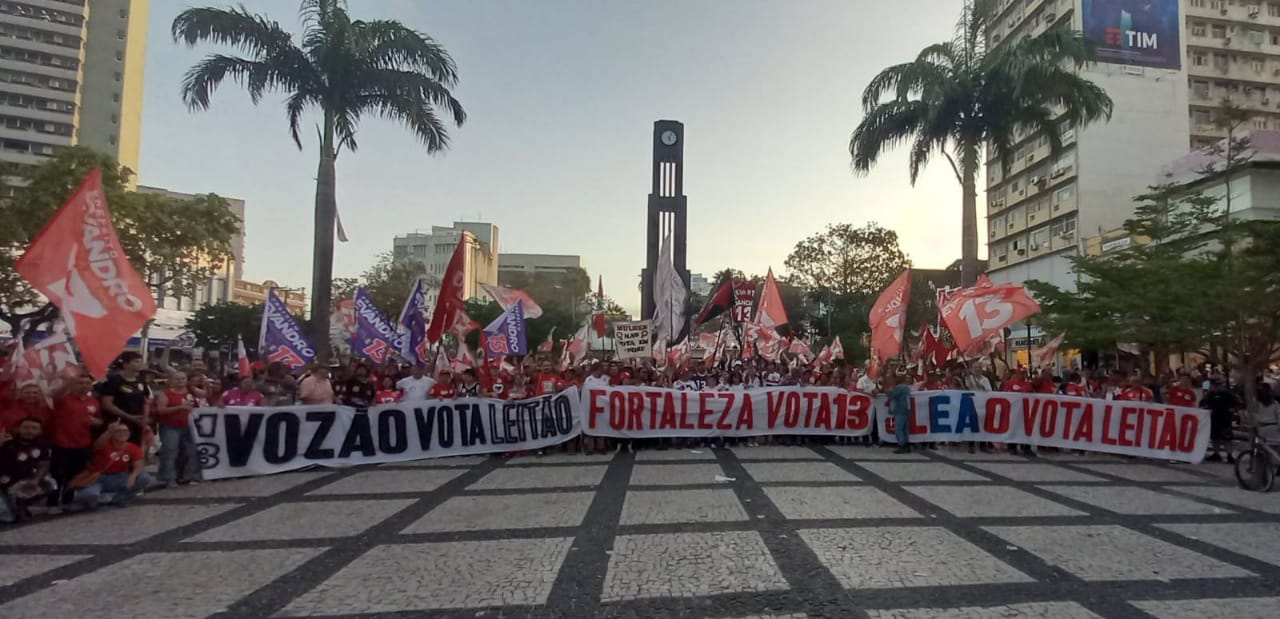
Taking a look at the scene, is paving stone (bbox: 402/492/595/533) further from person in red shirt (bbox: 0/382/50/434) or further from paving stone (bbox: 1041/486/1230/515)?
paving stone (bbox: 1041/486/1230/515)

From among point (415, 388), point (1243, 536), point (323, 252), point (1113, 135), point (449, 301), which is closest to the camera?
point (1243, 536)

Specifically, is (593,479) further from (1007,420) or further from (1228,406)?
(1228,406)

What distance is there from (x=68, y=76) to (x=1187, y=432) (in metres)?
97.7

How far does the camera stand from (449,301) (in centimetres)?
1445

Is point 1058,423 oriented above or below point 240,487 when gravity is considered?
above

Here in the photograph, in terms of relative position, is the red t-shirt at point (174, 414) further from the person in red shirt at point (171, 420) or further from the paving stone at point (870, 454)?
the paving stone at point (870, 454)

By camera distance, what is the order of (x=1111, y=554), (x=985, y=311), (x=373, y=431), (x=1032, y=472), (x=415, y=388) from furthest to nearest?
(x=985, y=311) → (x=415, y=388) → (x=373, y=431) → (x=1032, y=472) → (x=1111, y=554)

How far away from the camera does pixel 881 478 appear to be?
10180mm

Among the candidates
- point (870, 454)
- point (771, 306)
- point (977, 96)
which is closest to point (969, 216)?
point (977, 96)

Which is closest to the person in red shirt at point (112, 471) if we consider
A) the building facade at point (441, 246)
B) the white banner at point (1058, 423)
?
the white banner at point (1058, 423)

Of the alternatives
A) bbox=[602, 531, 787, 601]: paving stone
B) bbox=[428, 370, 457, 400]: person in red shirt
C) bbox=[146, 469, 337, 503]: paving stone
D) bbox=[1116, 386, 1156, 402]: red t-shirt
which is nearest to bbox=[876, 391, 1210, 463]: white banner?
bbox=[1116, 386, 1156, 402]: red t-shirt

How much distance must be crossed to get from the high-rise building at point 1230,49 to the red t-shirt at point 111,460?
225 ft

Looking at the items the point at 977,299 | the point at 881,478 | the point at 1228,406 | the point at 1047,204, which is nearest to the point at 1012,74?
the point at 977,299

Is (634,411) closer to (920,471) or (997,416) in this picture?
(920,471)
